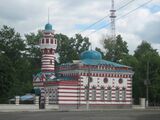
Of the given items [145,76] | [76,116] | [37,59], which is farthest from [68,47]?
[76,116]

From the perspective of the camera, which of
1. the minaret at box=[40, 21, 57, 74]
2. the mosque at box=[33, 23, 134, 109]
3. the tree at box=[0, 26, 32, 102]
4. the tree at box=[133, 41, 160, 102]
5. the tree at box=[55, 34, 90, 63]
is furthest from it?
the tree at box=[55, 34, 90, 63]

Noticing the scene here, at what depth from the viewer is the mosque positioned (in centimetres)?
6831

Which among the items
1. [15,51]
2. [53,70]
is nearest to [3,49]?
[15,51]

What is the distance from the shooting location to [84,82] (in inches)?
2741

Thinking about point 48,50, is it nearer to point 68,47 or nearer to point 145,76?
point 145,76

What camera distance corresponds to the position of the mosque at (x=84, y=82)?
2689 inches

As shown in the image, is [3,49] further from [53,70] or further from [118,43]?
[118,43]

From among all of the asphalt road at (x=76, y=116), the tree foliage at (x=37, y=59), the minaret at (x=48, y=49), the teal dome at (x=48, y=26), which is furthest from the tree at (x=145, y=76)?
the asphalt road at (x=76, y=116)

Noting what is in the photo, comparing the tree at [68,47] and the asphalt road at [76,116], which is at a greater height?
the tree at [68,47]

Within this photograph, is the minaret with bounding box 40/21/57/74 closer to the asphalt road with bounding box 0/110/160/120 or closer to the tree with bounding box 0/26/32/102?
the tree with bounding box 0/26/32/102

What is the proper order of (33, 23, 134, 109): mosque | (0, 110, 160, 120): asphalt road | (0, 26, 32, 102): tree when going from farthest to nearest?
(0, 26, 32, 102): tree < (33, 23, 134, 109): mosque < (0, 110, 160, 120): asphalt road

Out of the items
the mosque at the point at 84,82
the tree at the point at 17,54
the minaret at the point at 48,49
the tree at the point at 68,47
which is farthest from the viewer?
the tree at the point at 68,47

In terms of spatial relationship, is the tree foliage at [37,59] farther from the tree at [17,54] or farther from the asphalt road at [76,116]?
the asphalt road at [76,116]

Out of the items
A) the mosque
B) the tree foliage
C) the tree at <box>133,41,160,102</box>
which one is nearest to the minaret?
the mosque
